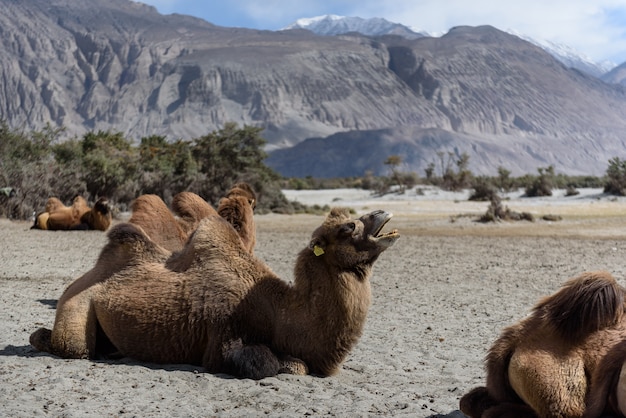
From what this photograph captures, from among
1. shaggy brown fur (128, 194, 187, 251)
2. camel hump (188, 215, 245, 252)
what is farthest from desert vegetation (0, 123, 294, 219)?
camel hump (188, 215, 245, 252)

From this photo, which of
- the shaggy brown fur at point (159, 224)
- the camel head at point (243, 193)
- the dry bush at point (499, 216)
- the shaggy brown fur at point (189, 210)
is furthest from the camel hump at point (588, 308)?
the dry bush at point (499, 216)

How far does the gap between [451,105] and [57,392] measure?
18496cm

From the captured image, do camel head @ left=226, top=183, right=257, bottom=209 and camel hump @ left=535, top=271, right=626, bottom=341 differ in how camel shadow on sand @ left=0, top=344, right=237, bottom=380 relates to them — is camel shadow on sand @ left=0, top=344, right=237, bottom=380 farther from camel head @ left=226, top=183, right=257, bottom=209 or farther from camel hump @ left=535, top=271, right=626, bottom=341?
camel hump @ left=535, top=271, right=626, bottom=341

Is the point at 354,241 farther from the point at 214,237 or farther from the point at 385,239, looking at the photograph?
the point at 214,237

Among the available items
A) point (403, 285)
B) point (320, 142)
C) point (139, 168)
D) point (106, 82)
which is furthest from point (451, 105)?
point (403, 285)

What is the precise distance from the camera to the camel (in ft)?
20.8

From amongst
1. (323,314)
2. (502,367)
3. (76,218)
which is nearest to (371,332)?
(323,314)

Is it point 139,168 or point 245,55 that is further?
point 245,55

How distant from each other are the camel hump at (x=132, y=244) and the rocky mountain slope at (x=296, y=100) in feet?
465

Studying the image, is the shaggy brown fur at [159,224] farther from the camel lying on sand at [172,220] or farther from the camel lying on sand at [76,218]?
the camel lying on sand at [76,218]

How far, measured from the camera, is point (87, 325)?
6805 millimetres

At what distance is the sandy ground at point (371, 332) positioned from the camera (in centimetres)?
568

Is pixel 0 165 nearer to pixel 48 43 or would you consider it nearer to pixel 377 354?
pixel 377 354

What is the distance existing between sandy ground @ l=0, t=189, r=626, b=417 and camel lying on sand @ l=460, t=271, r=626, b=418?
46.7 inches
